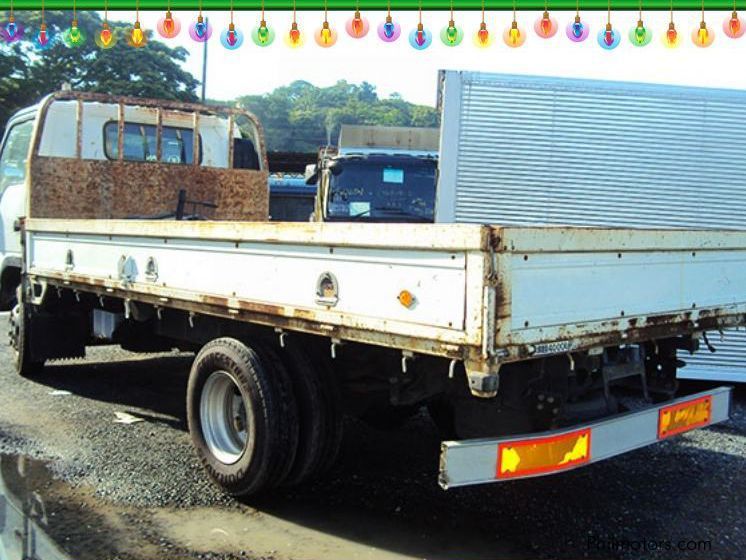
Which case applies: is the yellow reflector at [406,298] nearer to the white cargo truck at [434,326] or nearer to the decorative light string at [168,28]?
the white cargo truck at [434,326]

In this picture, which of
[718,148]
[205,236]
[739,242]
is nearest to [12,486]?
[205,236]

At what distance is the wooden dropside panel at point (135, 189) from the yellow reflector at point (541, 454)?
484 centimetres

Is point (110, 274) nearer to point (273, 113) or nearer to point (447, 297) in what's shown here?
point (447, 297)

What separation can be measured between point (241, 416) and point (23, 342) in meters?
3.35

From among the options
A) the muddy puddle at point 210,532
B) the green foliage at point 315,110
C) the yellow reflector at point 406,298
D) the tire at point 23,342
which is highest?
the green foliage at point 315,110

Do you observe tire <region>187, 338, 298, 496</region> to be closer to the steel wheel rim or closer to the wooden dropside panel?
the steel wheel rim

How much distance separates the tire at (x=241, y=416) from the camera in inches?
142

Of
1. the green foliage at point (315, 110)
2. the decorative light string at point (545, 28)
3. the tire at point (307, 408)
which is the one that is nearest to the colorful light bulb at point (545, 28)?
the decorative light string at point (545, 28)

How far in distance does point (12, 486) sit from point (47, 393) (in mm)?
2261

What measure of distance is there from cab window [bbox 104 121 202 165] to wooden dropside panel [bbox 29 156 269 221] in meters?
0.22

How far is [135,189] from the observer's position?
6.79 m

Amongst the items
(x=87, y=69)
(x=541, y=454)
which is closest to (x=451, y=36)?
(x=541, y=454)

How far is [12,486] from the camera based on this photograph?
415 cm

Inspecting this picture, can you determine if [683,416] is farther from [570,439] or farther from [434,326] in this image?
[434,326]
